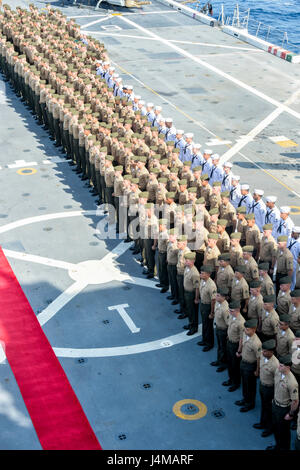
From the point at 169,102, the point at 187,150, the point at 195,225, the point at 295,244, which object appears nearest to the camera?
the point at 295,244

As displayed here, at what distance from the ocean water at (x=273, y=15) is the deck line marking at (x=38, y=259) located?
44172 mm

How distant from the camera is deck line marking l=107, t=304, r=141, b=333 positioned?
15359 mm

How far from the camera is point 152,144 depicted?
21.4 m

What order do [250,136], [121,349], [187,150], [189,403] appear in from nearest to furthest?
[189,403] → [121,349] → [187,150] → [250,136]

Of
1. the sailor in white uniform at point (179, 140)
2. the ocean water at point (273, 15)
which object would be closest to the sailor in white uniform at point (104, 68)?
the sailor in white uniform at point (179, 140)

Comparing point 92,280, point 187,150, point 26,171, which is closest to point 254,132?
point 187,150

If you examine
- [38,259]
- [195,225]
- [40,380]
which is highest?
[195,225]

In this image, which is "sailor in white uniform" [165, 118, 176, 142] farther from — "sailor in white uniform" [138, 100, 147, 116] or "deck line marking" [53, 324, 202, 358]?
"deck line marking" [53, 324, 202, 358]

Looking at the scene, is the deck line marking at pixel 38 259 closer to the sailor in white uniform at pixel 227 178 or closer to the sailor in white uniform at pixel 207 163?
the sailor in white uniform at pixel 227 178

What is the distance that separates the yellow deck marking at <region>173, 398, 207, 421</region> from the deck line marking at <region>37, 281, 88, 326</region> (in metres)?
4.09

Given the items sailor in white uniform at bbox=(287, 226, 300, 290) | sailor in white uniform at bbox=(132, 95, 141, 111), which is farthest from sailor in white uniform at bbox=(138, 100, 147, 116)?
sailor in white uniform at bbox=(287, 226, 300, 290)

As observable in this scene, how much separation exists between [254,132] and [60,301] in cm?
1366

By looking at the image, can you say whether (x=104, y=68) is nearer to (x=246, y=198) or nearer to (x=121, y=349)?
(x=246, y=198)

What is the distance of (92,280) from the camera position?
17.3 m
